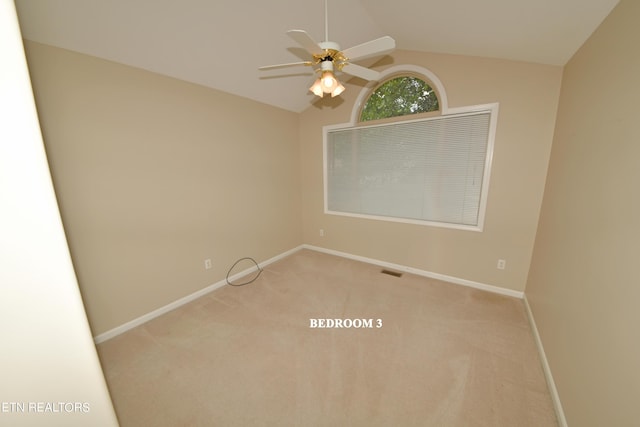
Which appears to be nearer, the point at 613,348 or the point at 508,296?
the point at 613,348

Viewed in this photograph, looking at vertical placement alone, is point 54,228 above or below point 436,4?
below

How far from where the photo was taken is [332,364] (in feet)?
5.65

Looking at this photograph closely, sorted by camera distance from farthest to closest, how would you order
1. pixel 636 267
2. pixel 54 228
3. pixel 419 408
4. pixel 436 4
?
pixel 436 4 < pixel 419 408 < pixel 636 267 < pixel 54 228

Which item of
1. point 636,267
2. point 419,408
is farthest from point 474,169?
point 419,408

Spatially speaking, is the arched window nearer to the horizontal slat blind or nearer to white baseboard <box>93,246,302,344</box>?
the horizontal slat blind

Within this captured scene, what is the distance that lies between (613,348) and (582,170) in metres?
1.12

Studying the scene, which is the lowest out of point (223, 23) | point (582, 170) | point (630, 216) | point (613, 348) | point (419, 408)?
point (419, 408)

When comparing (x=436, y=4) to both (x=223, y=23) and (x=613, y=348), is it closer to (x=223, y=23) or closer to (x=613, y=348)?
(x=223, y=23)

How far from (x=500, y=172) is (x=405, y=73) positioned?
1611 mm

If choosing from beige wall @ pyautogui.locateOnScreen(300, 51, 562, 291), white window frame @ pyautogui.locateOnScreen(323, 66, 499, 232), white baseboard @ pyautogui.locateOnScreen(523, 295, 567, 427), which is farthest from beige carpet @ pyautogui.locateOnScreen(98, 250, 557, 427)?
white window frame @ pyautogui.locateOnScreen(323, 66, 499, 232)

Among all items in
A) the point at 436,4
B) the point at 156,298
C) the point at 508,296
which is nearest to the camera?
the point at 436,4

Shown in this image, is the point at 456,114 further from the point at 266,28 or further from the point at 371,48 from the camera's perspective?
the point at 266,28

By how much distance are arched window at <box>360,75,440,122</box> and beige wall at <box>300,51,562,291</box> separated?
0.60ft

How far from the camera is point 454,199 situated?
2.74 metres
